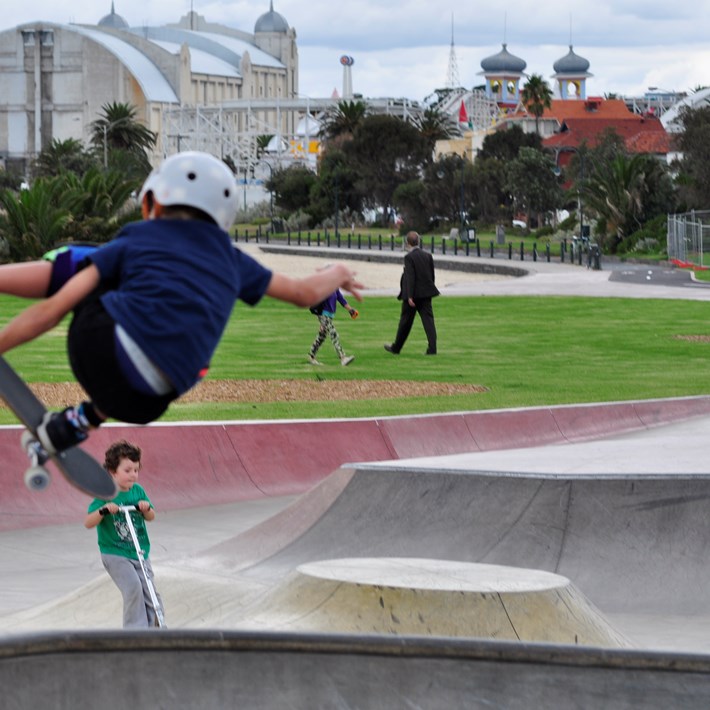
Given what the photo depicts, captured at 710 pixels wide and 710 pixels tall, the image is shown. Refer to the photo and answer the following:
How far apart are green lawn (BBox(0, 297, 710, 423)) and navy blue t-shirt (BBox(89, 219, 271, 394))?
11641 millimetres

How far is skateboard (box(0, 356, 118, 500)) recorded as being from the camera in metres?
4.00

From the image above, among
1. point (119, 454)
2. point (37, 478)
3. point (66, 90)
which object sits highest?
point (66, 90)

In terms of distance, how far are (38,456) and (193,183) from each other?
0.88 m

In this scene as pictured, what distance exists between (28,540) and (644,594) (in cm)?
516

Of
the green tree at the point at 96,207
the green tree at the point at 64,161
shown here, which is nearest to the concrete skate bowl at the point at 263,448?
the green tree at the point at 96,207

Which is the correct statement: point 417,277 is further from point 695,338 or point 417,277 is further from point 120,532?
point 120,532

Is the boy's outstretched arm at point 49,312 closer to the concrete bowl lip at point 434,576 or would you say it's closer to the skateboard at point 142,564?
the concrete bowl lip at point 434,576

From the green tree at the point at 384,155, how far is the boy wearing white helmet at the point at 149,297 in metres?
113

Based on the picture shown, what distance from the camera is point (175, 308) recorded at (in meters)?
3.99

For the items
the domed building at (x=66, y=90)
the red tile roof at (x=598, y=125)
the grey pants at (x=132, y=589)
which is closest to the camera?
the grey pants at (x=132, y=589)

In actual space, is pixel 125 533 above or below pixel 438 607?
above

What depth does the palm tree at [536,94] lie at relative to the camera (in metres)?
139

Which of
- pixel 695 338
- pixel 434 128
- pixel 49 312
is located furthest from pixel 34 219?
pixel 434 128

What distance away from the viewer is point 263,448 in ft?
45.7
